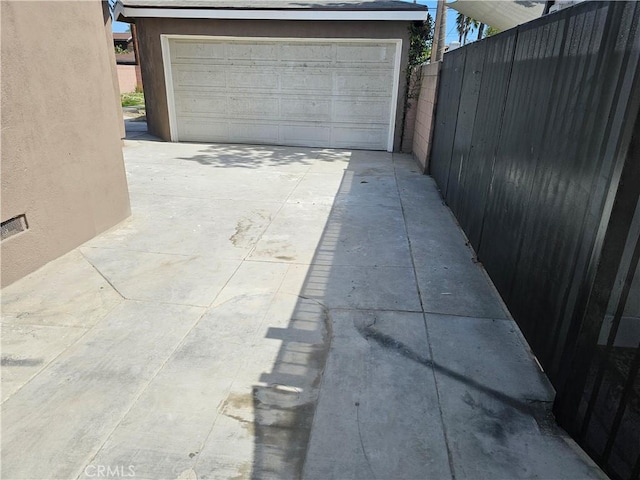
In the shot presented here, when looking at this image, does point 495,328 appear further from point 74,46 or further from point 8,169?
point 74,46

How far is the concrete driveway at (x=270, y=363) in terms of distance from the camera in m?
2.26

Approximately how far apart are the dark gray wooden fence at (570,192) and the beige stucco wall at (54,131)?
4410 mm

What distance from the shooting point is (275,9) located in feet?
34.3

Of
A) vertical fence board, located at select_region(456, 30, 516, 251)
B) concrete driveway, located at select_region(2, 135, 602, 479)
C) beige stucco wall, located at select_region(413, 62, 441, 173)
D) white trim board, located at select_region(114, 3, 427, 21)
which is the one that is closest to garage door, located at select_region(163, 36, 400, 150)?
white trim board, located at select_region(114, 3, 427, 21)

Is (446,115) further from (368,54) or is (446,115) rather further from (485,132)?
(368,54)

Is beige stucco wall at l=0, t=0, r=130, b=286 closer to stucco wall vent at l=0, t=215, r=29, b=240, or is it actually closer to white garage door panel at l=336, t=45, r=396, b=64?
stucco wall vent at l=0, t=215, r=29, b=240

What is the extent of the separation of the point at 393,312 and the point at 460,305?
24.8 inches

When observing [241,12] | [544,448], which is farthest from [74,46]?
[241,12]

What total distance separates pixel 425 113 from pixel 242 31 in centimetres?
514

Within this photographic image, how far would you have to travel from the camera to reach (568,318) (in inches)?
99.6

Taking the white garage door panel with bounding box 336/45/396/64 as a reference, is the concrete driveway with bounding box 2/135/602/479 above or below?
below

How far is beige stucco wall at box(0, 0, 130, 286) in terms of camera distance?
3.92 m

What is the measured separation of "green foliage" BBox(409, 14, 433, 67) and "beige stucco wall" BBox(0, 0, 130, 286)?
765 centimetres

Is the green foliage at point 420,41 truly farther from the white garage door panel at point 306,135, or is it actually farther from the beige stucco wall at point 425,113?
the white garage door panel at point 306,135
